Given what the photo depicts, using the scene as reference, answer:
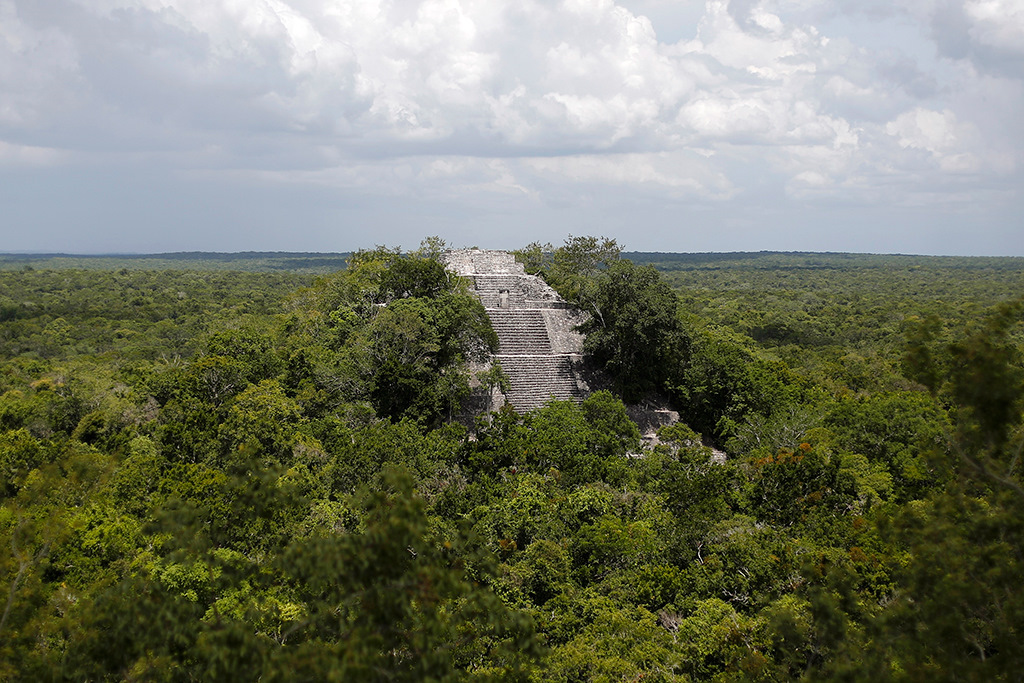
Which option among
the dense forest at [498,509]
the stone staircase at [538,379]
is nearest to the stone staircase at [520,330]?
the stone staircase at [538,379]

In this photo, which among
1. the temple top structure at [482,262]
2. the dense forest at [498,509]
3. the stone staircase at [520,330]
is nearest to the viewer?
the dense forest at [498,509]

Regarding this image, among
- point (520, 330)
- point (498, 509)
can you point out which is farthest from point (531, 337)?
point (498, 509)

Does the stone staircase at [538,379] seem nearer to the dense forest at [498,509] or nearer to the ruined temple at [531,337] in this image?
the ruined temple at [531,337]

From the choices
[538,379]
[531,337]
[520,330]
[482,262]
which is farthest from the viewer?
[482,262]

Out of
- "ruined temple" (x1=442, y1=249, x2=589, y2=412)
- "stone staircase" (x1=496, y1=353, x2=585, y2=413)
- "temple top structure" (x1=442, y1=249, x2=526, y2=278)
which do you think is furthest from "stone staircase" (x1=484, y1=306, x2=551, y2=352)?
"temple top structure" (x1=442, y1=249, x2=526, y2=278)

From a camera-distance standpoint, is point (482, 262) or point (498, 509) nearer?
point (498, 509)

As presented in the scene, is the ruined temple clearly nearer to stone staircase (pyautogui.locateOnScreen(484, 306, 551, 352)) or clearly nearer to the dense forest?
stone staircase (pyautogui.locateOnScreen(484, 306, 551, 352))

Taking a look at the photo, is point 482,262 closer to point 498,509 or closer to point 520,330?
point 520,330
